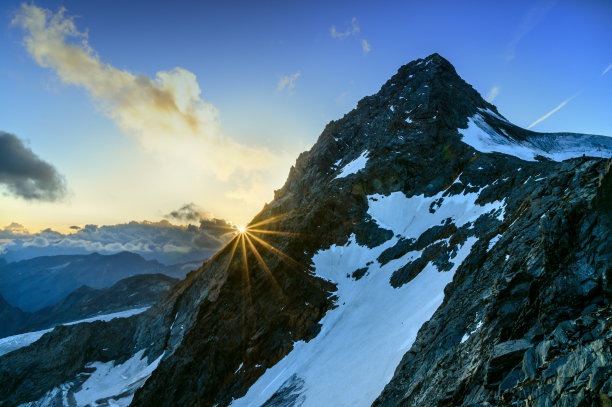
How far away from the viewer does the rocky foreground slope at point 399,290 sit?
11.8 metres

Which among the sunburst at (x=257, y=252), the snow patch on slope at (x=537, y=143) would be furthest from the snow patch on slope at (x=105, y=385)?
the snow patch on slope at (x=537, y=143)

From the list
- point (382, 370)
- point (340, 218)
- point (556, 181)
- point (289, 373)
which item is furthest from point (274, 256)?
point (556, 181)

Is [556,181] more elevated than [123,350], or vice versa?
[123,350]

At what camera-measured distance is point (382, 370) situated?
27.7 meters

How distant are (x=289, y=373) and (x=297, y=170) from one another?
71.5 metres

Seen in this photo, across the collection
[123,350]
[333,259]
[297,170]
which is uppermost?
[297,170]

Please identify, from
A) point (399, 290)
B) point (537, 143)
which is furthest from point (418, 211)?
point (537, 143)

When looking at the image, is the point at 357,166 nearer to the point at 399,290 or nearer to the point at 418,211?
the point at 418,211

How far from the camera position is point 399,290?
139 feet

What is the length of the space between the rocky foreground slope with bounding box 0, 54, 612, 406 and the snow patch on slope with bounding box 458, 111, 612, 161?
2.36ft

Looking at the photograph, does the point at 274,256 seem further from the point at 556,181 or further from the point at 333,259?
the point at 556,181

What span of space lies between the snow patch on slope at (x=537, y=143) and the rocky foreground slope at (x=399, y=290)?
719 mm

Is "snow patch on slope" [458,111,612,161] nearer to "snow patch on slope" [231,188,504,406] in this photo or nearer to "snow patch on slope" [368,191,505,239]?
"snow patch on slope" [368,191,505,239]

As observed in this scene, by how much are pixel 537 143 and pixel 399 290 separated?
61975 millimetres
